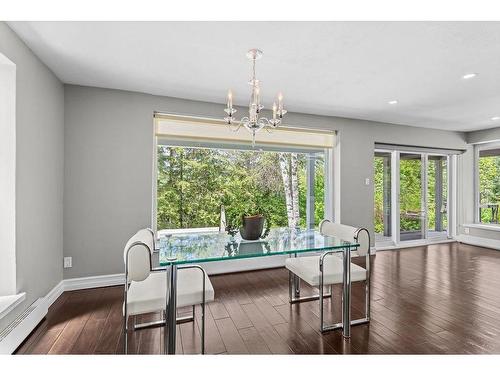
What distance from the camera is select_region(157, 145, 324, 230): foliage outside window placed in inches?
144

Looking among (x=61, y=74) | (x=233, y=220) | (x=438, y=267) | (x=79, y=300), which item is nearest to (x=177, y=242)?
(x=79, y=300)

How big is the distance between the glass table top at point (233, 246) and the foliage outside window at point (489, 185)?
5.27 m

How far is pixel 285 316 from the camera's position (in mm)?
2404

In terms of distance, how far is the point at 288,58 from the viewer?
2.37 meters

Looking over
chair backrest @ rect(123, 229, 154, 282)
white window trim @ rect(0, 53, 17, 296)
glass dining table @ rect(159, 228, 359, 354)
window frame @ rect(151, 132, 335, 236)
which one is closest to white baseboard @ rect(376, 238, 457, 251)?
window frame @ rect(151, 132, 335, 236)

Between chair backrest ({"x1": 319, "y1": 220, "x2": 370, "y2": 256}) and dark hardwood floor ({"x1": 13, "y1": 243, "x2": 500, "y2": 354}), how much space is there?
0.68 m

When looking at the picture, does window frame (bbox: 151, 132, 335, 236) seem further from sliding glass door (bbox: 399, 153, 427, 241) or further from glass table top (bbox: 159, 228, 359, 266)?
sliding glass door (bbox: 399, 153, 427, 241)

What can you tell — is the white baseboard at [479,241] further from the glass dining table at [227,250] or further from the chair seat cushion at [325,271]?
the glass dining table at [227,250]

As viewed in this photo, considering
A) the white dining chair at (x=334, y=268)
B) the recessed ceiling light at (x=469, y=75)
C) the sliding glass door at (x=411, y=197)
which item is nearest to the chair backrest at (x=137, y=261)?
the white dining chair at (x=334, y=268)

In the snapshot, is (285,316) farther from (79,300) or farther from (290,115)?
(290,115)

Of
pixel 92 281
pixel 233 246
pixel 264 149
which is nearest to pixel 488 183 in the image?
pixel 264 149

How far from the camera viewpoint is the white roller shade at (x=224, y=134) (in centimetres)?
344

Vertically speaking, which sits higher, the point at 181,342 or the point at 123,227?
the point at 123,227
